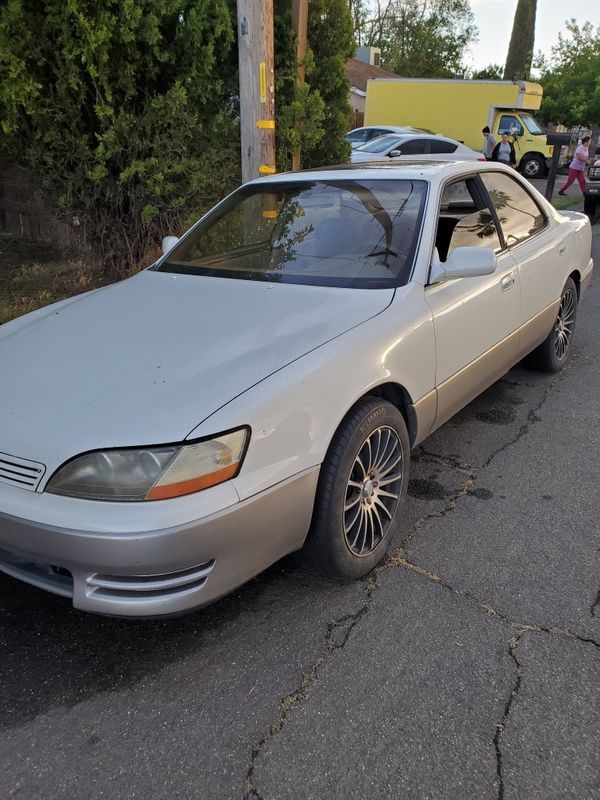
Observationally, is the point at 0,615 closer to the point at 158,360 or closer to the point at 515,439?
the point at 158,360

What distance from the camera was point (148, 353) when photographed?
2557 millimetres

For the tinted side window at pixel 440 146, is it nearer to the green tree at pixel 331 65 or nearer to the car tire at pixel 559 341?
the green tree at pixel 331 65

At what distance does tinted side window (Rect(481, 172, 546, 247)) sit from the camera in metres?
4.10

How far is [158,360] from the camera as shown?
2.49 metres

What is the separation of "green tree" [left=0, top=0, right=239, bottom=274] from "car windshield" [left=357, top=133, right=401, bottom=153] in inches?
422

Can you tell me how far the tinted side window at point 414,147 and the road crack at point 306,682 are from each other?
1559 centimetres

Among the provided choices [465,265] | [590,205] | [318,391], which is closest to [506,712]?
[318,391]

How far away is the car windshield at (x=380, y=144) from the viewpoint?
1620cm

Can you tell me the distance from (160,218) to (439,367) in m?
4.15

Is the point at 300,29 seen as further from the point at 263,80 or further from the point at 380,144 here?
the point at 380,144

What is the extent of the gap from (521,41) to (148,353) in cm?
4025

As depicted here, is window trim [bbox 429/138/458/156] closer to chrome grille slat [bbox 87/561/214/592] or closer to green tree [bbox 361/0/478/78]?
chrome grille slat [bbox 87/561/214/592]

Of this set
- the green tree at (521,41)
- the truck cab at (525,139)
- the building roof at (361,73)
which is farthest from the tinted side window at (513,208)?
the green tree at (521,41)

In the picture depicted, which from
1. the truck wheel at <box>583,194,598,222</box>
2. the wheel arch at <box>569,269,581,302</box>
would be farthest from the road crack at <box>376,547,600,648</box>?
the truck wheel at <box>583,194,598,222</box>
